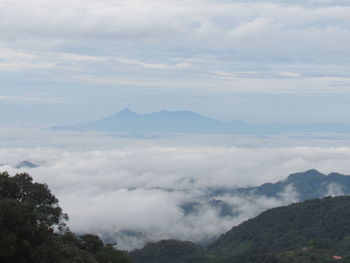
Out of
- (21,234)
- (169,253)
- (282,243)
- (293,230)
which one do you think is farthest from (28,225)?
(293,230)

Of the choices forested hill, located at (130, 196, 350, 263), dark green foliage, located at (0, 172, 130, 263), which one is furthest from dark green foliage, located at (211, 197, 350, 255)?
dark green foliage, located at (0, 172, 130, 263)

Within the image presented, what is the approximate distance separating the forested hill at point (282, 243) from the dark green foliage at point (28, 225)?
3776 inches

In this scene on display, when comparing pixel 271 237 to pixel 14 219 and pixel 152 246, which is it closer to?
pixel 152 246

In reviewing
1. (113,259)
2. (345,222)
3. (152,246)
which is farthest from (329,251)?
(113,259)

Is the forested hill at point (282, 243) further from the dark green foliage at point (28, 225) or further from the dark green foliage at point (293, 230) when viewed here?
the dark green foliage at point (28, 225)

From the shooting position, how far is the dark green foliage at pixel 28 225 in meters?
27.1

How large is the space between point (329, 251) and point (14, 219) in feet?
418

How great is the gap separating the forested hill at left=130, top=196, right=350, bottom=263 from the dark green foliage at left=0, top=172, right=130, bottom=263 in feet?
315

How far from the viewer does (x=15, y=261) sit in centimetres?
2738

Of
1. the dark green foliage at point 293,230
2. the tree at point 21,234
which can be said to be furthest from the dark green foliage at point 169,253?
the tree at point 21,234

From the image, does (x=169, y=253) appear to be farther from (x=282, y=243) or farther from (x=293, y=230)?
(x=293, y=230)

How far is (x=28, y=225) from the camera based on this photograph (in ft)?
92.3

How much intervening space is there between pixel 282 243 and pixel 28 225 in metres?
158

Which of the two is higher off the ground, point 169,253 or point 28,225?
point 28,225
